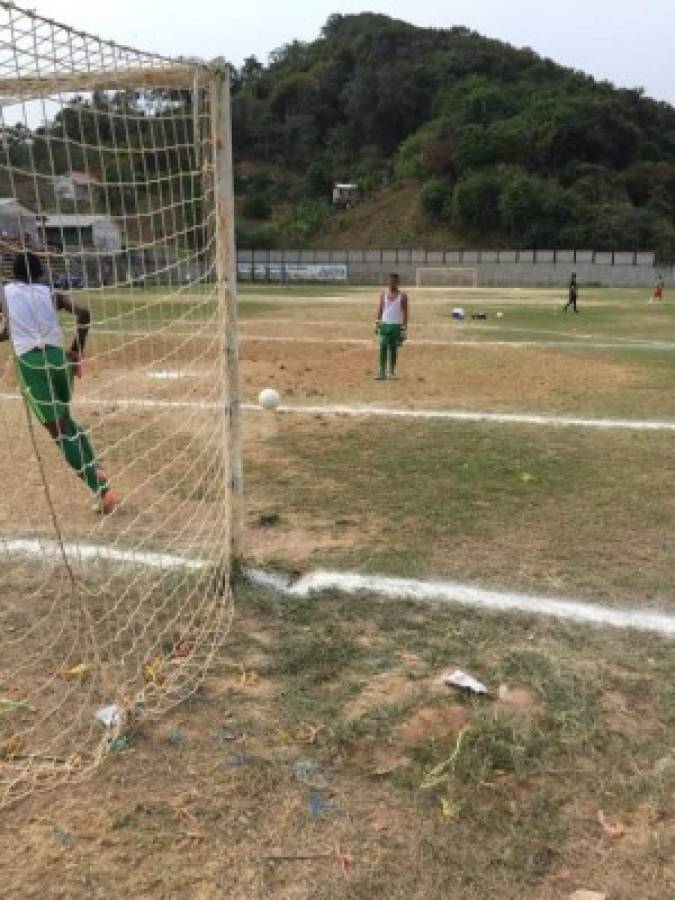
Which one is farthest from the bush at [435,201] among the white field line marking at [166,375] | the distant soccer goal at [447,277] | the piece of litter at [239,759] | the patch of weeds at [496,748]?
the piece of litter at [239,759]

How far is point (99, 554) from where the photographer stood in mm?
4766

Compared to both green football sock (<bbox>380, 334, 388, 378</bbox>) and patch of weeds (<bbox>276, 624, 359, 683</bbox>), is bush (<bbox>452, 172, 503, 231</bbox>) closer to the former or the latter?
green football sock (<bbox>380, 334, 388, 378</bbox>)

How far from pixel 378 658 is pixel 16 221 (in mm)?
2304

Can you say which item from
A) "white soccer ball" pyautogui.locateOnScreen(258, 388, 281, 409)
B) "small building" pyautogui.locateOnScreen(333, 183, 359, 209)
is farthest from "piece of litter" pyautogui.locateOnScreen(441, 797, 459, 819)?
"small building" pyautogui.locateOnScreen(333, 183, 359, 209)

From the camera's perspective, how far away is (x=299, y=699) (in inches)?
137

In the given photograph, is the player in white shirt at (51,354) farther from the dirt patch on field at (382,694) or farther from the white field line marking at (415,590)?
the dirt patch on field at (382,694)

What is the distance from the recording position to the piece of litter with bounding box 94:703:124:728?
3.27m

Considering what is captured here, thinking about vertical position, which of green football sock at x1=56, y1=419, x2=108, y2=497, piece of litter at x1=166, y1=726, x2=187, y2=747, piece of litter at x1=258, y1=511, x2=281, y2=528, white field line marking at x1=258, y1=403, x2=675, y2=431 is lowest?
white field line marking at x1=258, y1=403, x2=675, y2=431

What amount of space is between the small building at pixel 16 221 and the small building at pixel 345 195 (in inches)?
3178

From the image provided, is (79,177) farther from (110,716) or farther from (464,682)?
(464,682)

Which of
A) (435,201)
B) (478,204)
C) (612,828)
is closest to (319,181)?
(435,201)

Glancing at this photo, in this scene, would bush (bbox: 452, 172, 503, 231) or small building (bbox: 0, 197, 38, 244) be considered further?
bush (bbox: 452, 172, 503, 231)

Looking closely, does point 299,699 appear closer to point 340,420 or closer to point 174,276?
point 174,276

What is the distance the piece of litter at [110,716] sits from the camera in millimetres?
3273
